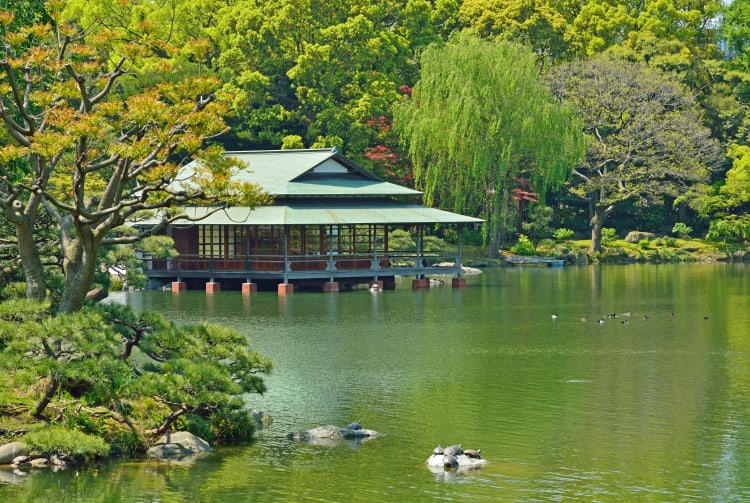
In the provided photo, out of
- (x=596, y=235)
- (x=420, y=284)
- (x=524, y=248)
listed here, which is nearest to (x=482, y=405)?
(x=420, y=284)

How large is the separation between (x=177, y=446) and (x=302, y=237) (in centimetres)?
2809

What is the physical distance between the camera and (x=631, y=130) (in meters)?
62.2

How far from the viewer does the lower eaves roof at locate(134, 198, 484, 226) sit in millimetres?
42906

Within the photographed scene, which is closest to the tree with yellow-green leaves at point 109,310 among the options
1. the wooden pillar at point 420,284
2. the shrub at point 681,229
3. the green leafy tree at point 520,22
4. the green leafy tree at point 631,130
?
the wooden pillar at point 420,284

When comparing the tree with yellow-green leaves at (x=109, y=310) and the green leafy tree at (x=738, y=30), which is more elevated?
the green leafy tree at (x=738, y=30)

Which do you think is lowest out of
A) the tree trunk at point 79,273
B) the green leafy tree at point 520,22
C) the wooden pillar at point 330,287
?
the wooden pillar at point 330,287

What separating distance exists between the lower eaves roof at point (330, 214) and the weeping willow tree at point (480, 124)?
273 inches

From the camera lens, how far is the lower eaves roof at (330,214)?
42906 millimetres

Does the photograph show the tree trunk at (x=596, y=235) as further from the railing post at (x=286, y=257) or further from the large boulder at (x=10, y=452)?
the large boulder at (x=10, y=452)

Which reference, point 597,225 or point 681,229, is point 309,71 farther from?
point 681,229

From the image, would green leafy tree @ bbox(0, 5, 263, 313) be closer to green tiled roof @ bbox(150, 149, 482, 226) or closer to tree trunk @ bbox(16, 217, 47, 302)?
tree trunk @ bbox(16, 217, 47, 302)

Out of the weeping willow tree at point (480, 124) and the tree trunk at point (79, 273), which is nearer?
the tree trunk at point (79, 273)

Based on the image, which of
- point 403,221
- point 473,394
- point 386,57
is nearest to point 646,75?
point 386,57

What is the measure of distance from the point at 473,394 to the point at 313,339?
7.97 m
